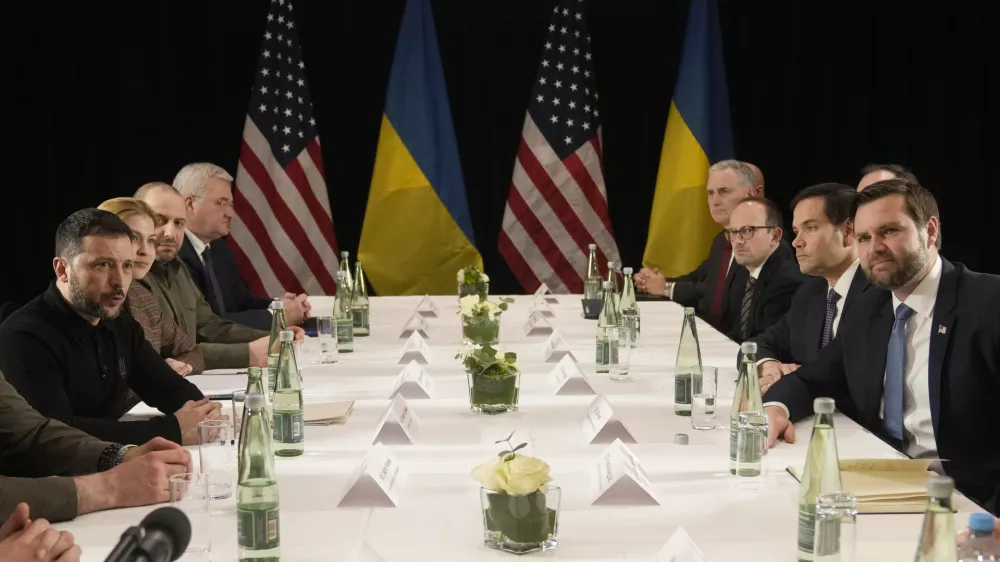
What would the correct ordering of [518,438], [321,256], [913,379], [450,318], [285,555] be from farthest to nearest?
1. [321,256]
2. [450,318]
3. [913,379]
4. [518,438]
5. [285,555]

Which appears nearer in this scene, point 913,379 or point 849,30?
point 913,379

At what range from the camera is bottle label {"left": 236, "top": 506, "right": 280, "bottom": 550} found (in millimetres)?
1736

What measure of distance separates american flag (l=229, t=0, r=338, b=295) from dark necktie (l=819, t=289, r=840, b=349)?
3.89 meters

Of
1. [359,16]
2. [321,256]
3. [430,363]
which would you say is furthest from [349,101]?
[430,363]

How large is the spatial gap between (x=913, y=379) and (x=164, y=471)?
6.29 feet

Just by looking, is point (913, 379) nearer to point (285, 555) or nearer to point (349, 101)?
point (285, 555)

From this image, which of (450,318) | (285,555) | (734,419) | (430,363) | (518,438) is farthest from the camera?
(450,318)

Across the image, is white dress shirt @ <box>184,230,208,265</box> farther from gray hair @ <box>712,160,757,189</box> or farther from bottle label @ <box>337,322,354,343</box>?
gray hair @ <box>712,160,757,189</box>

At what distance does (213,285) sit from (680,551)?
3.83m

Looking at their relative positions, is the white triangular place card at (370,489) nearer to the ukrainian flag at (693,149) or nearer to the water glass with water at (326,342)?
the water glass with water at (326,342)

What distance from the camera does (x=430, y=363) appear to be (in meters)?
3.64

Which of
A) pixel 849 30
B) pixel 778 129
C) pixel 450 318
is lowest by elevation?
pixel 450 318

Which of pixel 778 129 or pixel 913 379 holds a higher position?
pixel 778 129

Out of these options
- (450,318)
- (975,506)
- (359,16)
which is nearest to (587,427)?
(975,506)
